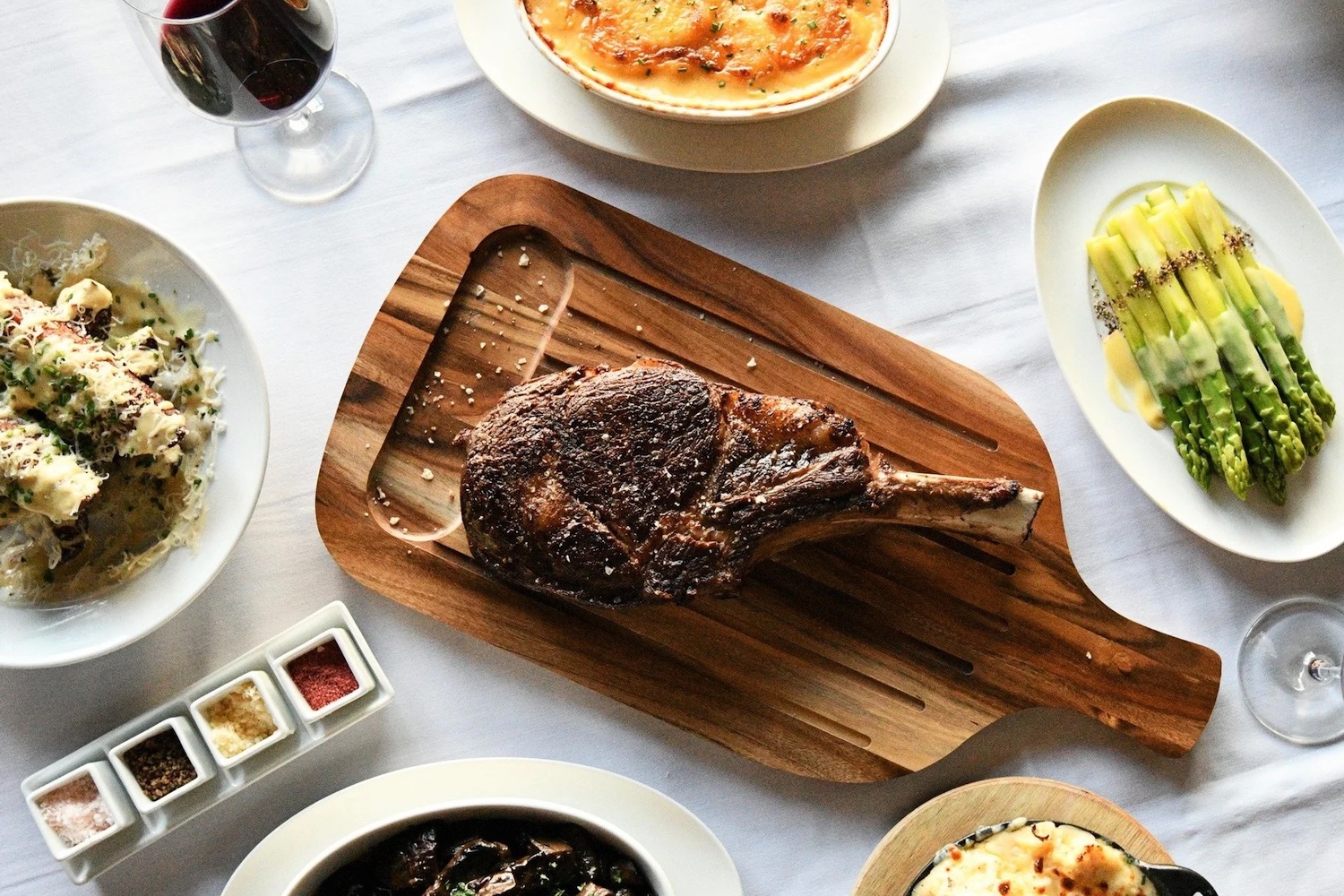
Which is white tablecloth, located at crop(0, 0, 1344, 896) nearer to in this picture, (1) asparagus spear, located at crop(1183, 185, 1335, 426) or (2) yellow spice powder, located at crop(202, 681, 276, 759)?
(2) yellow spice powder, located at crop(202, 681, 276, 759)

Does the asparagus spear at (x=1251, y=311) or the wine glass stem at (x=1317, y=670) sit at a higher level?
the asparagus spear at (x=1251, y=311)

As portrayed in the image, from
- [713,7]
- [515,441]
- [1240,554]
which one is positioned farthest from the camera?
[1240,554]

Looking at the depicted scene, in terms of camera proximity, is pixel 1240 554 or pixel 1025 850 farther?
pixel 1240 554

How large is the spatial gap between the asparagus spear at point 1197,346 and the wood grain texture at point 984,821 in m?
1.13

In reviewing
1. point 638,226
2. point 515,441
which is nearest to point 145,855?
point 515,441

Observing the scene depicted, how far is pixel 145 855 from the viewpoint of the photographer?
3.35 m

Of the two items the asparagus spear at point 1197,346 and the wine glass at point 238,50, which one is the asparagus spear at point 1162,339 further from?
the wine glass at point 238,50

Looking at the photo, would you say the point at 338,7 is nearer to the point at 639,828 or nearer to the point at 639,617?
the point at 639,617

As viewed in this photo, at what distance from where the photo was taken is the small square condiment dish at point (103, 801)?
3.08m

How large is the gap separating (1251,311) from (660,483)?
205cm

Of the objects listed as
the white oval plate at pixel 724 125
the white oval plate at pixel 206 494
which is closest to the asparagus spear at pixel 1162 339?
the white oval plate at pixel 724 125

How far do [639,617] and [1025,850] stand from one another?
53.3 inches

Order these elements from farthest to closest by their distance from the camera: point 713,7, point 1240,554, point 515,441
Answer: point 1240,554
point 713,7
point 515,441

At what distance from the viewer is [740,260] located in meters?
3.52
